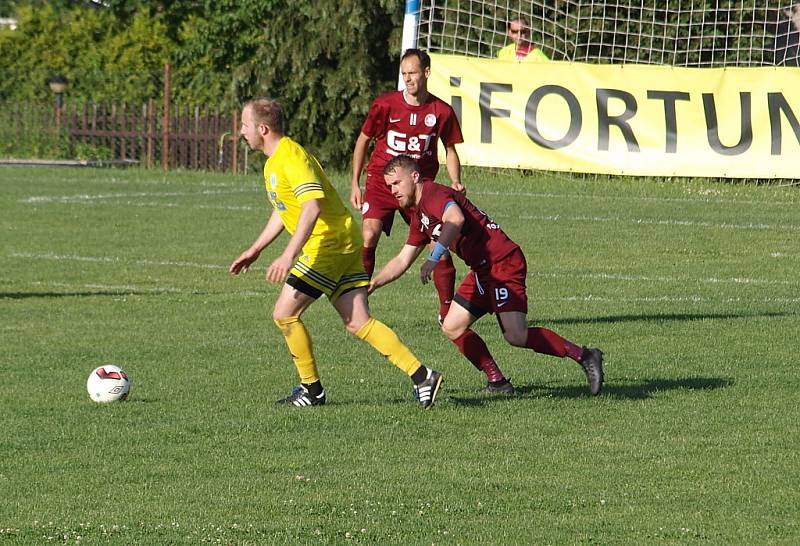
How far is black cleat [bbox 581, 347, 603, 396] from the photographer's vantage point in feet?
28.2

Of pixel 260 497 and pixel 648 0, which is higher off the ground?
pixel 648 0

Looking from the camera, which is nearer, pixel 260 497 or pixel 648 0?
pixel 260 497

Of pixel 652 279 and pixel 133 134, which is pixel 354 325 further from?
pixel 133 134

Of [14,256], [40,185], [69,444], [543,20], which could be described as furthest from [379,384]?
[40,185]

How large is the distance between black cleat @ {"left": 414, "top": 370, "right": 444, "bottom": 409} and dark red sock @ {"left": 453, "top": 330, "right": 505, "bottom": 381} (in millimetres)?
707

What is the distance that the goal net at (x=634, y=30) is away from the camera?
2292cm

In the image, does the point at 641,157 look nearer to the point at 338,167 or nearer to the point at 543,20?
the point at 543,20

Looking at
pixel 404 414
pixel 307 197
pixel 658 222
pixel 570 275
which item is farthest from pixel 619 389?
pixel 658 222

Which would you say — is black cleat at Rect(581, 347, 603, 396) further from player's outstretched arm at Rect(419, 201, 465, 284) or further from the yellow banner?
the yellow banner

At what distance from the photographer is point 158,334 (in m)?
11.6

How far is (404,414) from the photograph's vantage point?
8.23 metres

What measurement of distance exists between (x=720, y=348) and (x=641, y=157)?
1064 centimetres

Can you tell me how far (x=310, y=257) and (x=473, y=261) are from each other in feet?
3.07

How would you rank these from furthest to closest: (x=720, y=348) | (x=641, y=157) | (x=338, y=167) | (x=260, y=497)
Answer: (x=338, y=167)
(x=641, y=157)
(x=720, y=348)
(x=260, y=497)
